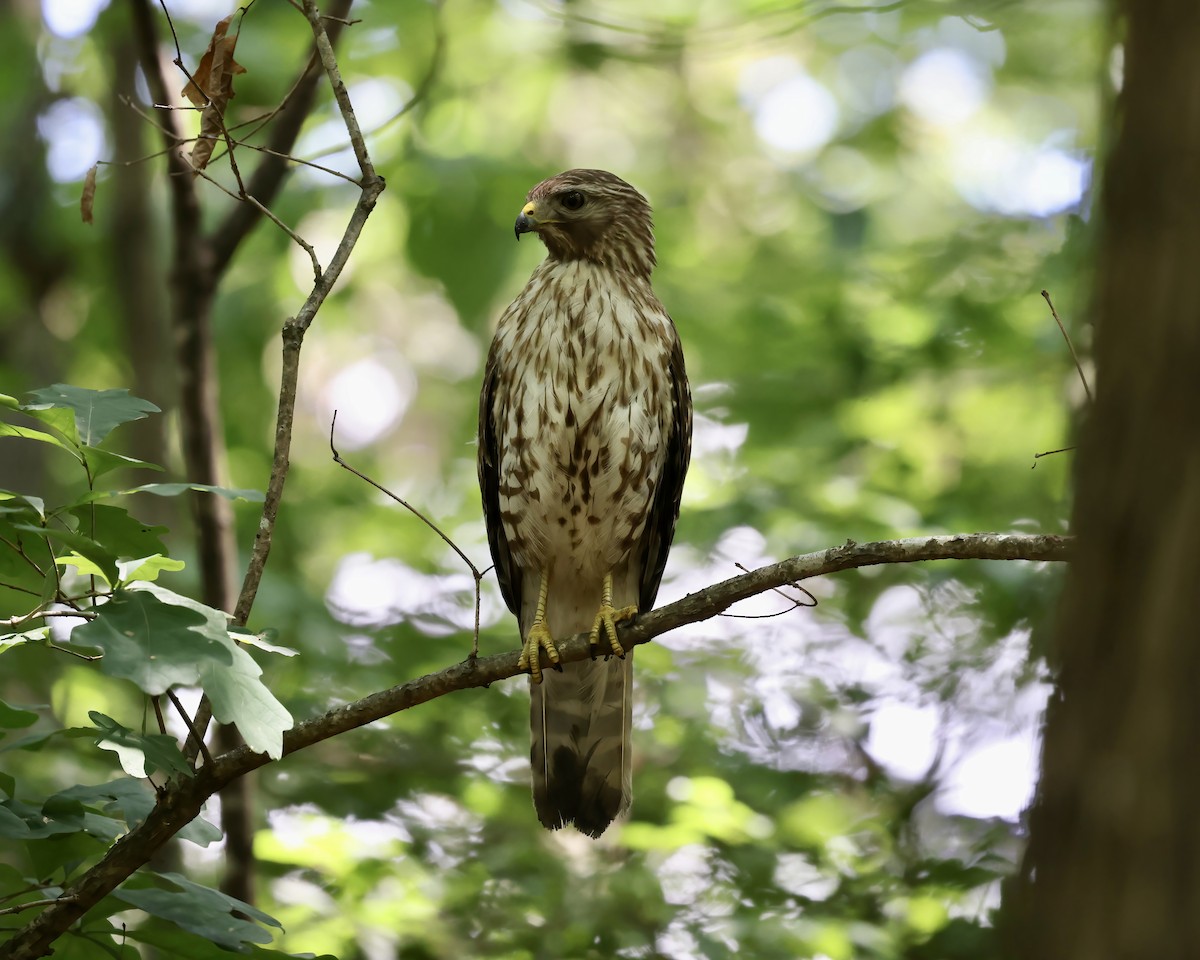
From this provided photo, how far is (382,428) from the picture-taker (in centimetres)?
1468

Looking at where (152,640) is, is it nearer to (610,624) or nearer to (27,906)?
(27,906)

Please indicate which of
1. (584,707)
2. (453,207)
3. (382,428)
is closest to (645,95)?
(382,428)

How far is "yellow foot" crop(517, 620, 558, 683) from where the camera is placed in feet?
12.3

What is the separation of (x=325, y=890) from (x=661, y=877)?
4.57 feet

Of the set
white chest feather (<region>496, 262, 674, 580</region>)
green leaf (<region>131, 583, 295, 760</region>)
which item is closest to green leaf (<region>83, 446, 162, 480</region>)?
green leaf (<region>131, 583, 295, 760</region>)

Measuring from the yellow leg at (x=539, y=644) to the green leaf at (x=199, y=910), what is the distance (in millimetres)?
1062

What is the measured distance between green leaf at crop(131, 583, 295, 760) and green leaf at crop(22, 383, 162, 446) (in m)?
0.46

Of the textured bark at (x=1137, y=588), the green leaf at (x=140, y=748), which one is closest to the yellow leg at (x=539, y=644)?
the green leaf at (x=140, y=748)

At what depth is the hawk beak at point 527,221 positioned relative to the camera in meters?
5.13

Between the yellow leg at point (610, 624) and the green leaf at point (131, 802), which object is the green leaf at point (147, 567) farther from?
the yellow leg at point (610, 624)

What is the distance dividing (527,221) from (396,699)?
2574mm

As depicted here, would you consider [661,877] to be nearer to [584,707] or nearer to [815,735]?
[584,707]

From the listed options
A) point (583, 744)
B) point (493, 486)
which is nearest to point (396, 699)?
point (583, 744)

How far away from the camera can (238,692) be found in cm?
242
